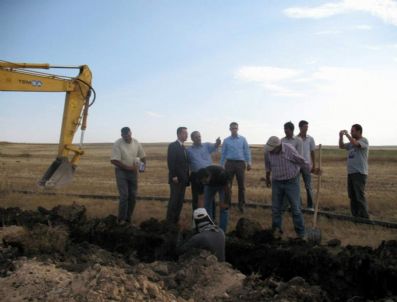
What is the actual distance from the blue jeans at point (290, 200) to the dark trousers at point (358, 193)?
1954 millimetres

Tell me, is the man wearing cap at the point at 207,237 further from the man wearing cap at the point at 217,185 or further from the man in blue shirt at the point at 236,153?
the man in blue shirt at the point at 236,153

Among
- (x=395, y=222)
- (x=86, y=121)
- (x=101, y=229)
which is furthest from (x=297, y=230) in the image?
(x=86, y=121)

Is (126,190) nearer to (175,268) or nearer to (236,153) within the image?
(236,153)

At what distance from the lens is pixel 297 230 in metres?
7.85

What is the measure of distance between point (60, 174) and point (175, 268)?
5917 millimetres

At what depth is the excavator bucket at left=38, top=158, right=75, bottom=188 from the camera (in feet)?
36.2

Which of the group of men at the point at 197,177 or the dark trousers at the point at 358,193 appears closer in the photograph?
the group of men at the point at 197,177

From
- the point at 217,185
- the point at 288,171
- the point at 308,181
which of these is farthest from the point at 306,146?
the point at 217,185

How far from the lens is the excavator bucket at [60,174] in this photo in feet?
36.2

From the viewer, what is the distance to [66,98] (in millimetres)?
11406

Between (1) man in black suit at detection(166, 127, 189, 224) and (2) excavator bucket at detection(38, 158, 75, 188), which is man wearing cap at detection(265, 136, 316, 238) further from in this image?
(2) excavator bucket at detection(38, 158, 75, 188)

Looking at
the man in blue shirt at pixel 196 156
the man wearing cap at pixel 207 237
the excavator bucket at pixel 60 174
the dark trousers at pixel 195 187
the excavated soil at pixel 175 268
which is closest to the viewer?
the excavated soil at pixel 175 268

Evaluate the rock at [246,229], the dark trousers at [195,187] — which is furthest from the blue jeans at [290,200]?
the dark trousers at [195,187]

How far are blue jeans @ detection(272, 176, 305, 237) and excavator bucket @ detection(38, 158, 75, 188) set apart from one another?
5073 millimetres
